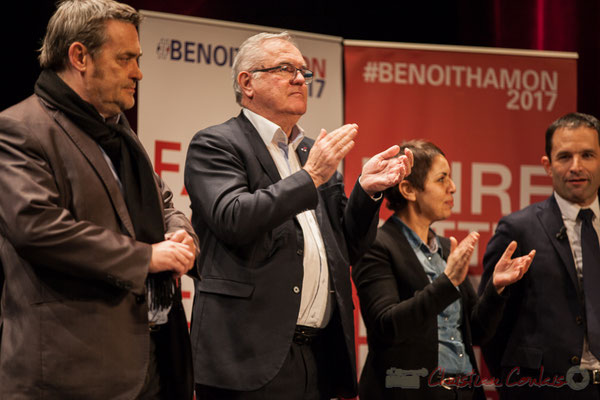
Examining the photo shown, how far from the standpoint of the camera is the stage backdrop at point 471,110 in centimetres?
434

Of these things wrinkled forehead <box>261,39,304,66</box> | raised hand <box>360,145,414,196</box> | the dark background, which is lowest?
raised hand <box>360,145,414,196</box>

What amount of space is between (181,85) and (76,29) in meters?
1.81

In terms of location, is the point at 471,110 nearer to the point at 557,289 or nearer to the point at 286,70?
the point at 557,289

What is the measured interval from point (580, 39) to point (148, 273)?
3912mm

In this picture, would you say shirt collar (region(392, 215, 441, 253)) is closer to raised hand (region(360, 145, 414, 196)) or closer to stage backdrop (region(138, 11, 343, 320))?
raised hand (region(360, 145, 414, 196))

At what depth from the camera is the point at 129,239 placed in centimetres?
196

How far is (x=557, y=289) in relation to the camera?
344cm

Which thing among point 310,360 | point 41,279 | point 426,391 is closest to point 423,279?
point 426,391

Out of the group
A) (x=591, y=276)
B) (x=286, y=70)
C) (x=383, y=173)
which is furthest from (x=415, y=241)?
(x=286, y=70)

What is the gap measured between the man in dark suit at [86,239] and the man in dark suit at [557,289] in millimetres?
1850

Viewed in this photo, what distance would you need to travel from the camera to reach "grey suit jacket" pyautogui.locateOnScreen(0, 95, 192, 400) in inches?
72.7

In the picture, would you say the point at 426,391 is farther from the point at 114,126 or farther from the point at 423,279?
the point at 114,126

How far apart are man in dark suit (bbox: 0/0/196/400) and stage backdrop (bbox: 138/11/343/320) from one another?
1.61 meters

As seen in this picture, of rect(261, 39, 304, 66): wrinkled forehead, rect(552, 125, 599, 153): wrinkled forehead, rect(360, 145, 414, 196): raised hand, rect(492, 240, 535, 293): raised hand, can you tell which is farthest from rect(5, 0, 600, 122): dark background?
rect(360, 145, 414, 196): raised hand
